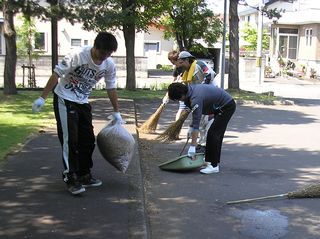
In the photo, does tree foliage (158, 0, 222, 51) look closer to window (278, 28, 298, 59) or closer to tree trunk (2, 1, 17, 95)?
tree trunk (2, 1, 17, 95)

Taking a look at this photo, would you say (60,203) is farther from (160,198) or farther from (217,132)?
(217,132)

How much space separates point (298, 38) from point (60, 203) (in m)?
38.2

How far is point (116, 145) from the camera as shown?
18.6 ft

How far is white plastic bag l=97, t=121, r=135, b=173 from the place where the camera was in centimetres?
568

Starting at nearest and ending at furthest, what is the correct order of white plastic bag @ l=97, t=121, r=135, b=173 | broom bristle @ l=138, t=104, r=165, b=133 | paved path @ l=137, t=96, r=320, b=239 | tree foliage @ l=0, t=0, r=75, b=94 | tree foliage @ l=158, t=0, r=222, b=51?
paved path @ l=137, t=96, r=320, b=239 → white plastic bag @ l=97, t=121, r=135, b=173 → broom bristle @ l=138, t=104, r=165, b=133 → tree foliage @ l=0, t=0, r=75, b=94 → tree foliage @ l=158, t=0, r=222, b=51

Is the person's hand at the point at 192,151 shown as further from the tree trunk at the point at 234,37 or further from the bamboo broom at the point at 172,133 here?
the tree trunk at the point at 234,37

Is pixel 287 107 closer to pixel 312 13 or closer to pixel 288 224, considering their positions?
pixel 288 224

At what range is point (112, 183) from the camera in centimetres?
577

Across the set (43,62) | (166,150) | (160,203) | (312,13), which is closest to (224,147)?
(166,150)

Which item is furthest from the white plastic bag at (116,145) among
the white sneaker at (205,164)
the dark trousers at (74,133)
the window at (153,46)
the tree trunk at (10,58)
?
the window at (153,46)

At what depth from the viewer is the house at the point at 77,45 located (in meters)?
29.1

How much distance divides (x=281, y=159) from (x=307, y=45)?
3215 cm

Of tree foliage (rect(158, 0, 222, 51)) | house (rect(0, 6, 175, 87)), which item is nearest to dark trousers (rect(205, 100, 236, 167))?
tree foliage (rect(158, 0, 222, 51))

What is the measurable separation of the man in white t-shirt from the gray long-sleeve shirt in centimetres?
144
